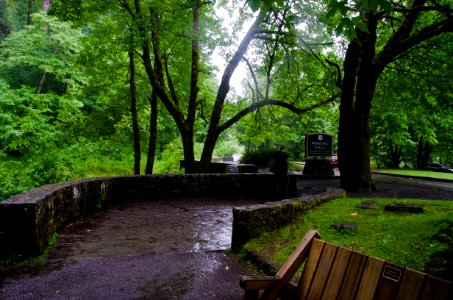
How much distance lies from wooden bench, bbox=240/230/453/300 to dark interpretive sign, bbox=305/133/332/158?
17.1m

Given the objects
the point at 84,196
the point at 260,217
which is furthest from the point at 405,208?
the point at 84,196

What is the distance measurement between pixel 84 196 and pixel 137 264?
435 centimetres

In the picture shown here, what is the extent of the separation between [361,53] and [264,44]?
4371 millimetres

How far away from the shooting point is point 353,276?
2.61m

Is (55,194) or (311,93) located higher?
(311,93)

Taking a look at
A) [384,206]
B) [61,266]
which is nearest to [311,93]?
[384,206]

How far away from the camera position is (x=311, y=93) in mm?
15789

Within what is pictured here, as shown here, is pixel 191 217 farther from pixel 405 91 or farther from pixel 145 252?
pixel 405 91

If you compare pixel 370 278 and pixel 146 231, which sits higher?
pixel 370 278

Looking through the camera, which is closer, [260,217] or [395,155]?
[260,217]

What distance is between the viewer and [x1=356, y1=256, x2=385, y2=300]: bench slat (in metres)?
2.45

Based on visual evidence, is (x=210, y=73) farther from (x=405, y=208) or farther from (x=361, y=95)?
(x=405, y=208)

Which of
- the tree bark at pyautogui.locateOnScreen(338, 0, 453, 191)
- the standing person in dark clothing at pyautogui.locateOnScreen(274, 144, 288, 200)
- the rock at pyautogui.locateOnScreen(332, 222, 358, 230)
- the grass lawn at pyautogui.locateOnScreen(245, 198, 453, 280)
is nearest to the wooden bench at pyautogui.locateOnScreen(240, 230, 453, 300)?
the grass lawn at pyautogui.locateOnScreen(245, 198, 453, 280)

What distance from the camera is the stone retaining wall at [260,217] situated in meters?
6.07
